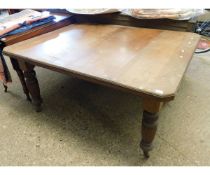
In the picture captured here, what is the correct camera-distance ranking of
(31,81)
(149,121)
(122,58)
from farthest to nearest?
(31,81)
(122,58)
(149,121)

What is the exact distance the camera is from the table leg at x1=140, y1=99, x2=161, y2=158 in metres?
0.77

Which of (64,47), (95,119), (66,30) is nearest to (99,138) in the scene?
(95,119)

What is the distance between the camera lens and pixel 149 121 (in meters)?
0.83

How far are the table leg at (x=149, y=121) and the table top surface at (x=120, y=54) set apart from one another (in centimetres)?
7

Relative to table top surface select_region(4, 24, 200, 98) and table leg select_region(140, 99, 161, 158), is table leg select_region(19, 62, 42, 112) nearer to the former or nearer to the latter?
table top surface select_region(4, 24, 200, 98)

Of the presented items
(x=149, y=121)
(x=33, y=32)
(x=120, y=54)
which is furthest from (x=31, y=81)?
(x=149, y=121)

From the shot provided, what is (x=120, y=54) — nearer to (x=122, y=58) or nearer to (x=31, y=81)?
(x=122, y=58)

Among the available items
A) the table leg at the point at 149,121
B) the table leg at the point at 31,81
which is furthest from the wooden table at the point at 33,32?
the table leg at the point at 149,121

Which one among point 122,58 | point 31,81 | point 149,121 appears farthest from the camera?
point 31,81

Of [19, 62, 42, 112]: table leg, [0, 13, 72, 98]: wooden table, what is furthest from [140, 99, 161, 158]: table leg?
[0, 13, 72, 98]: wooden table

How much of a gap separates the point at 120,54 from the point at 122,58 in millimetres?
46

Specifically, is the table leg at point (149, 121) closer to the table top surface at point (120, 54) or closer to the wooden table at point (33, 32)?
the table top surface at point (120, 54)

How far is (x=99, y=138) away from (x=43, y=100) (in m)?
0.54

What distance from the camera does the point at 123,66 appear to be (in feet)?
2.88
